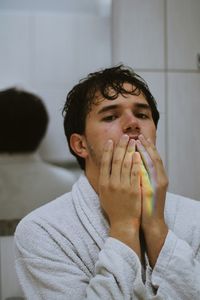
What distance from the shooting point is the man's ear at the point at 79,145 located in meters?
1.01

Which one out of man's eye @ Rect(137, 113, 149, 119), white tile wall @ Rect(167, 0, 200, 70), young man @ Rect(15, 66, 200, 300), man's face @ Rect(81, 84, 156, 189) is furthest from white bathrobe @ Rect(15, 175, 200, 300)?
white tile wall @ Rect(167, 0, 200, 70)

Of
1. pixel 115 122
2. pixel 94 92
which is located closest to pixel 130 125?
pixel 115 122

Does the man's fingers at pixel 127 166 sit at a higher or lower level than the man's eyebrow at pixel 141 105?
lower

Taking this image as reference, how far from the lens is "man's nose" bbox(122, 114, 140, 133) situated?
0.92 m

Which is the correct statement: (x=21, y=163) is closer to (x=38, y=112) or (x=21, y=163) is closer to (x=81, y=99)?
(x=38, y=112)

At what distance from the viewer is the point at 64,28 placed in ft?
4.68

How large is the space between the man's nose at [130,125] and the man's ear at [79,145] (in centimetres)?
13

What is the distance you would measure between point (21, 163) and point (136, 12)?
68 cm

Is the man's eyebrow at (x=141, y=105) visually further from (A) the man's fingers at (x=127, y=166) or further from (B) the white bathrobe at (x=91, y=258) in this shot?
(B) the white bathrobe at (x=91, y=258)

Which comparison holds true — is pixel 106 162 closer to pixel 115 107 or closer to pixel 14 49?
pixel 115 107

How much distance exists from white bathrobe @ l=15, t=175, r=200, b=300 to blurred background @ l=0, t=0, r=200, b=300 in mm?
498

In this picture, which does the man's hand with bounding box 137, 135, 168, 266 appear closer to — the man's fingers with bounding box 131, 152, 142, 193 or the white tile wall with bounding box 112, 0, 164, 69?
the man's fingers with bounding box 131, 152, 142, 193

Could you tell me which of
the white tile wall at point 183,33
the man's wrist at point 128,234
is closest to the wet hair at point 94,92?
the man's wrist at point 128,234

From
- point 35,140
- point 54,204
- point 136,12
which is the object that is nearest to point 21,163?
point 35,140
